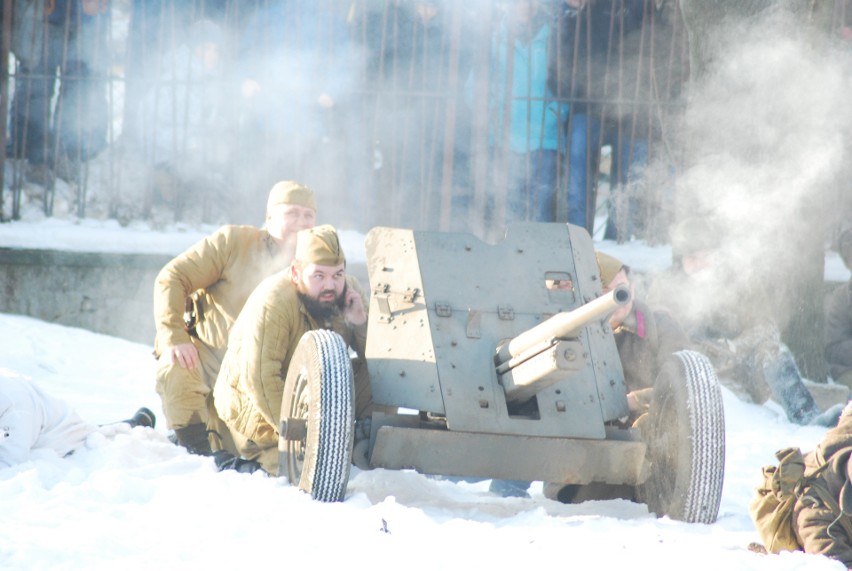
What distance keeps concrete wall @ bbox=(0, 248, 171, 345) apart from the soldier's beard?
3889 millimetres

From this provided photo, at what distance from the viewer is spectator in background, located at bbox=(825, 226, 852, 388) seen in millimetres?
8359

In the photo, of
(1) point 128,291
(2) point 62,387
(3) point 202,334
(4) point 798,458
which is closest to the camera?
(4) point 798,458

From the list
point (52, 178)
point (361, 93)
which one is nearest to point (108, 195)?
point (52, 178)

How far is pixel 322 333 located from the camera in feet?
16.4

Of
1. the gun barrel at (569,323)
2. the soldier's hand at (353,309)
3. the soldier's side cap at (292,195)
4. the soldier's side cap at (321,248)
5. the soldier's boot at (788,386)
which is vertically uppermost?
the soldier's side cap at (292,195)

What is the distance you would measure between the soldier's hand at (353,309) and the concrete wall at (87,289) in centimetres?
378

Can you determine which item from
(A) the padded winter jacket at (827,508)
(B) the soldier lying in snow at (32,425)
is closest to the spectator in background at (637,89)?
(B) the soldier lying in snow at (32,425)

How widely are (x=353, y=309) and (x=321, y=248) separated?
403mm

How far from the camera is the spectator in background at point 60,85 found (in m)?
9.52

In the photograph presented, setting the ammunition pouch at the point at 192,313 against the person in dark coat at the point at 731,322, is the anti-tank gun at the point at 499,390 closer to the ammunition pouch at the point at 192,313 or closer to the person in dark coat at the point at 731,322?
the ammunition pouch at the point at 192,313

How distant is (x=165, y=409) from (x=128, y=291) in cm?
338

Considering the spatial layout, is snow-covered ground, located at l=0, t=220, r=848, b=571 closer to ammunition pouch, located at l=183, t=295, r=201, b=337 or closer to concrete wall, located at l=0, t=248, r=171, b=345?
ammunition pouch, located at l=183, t=295, r=201, b=337

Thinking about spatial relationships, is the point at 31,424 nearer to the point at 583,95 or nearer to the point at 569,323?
the point at 569,323

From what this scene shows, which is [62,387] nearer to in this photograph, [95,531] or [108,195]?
[108,195]
